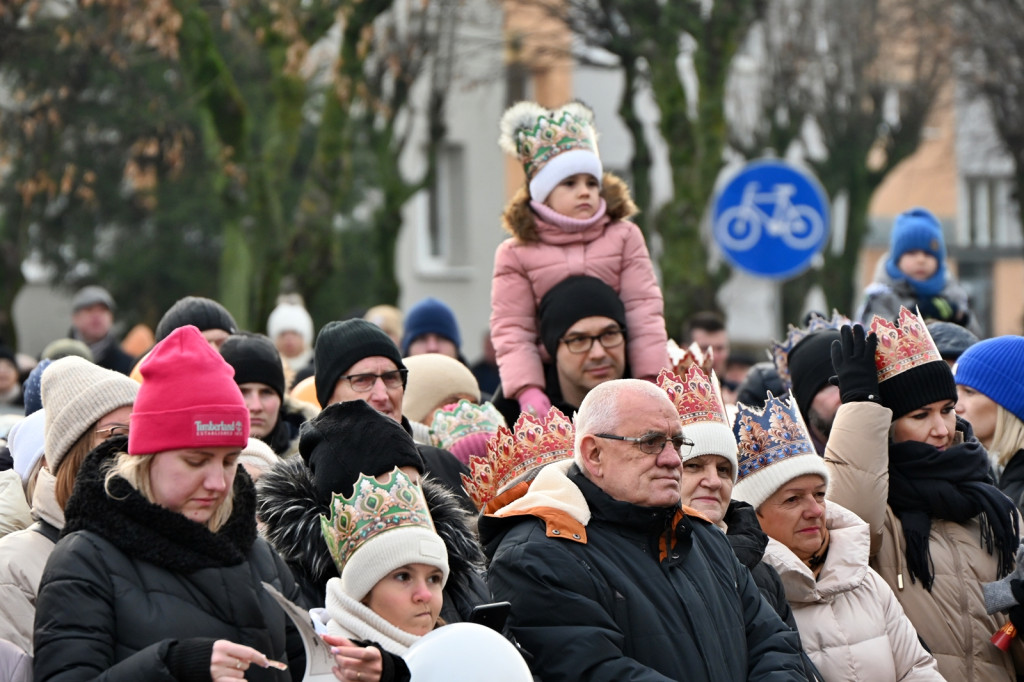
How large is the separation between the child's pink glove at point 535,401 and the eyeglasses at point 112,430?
2276 mm

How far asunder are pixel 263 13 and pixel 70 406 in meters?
10.1

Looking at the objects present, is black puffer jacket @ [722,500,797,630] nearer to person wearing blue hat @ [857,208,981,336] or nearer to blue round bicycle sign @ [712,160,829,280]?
person wearing blue hat @ [857,208,981,336]

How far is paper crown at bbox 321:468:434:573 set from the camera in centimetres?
482

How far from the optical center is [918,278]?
964 centimetres

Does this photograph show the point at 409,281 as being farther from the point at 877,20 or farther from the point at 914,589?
the point at 914,589

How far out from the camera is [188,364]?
467 cm

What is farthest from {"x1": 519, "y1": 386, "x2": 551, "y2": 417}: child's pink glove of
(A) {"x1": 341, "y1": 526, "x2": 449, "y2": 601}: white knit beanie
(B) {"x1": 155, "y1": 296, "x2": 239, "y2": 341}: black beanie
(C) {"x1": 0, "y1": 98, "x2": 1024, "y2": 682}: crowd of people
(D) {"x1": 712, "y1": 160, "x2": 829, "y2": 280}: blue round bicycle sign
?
(D) {"x1": 712, "y1": 160, "x2": 829, "y2": 280}: blue round bicycle sign

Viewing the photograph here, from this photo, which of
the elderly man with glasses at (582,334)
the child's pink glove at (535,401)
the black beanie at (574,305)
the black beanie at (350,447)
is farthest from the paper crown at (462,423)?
the black beanie at (350,447)

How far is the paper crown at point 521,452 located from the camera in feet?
19.8

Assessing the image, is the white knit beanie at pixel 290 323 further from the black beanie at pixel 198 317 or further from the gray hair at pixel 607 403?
the gray hair at pixel 607 403

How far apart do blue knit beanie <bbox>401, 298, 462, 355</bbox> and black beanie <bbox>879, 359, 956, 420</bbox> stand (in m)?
3.93

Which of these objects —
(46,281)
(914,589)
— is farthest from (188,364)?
(46,281)

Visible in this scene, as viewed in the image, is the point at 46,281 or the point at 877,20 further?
the point at 877,20

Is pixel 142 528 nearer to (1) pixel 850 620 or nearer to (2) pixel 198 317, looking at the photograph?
(1) pixel 850 620
